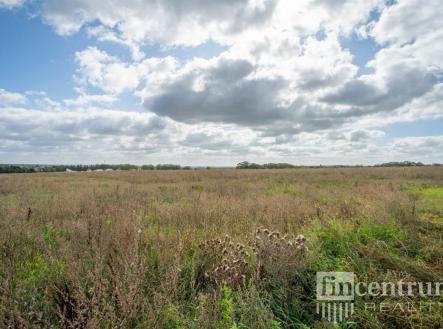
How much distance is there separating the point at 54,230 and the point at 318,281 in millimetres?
5702

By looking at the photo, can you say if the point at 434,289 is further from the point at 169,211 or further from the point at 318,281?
the point at 169,211

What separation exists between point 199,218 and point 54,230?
342 cm

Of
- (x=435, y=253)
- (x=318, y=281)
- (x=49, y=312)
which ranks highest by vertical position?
(x=435, y=253)

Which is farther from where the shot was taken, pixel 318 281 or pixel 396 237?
pixel 396 237

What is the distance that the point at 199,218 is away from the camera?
7289mm

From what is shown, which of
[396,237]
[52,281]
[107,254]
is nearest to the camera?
[52,281]

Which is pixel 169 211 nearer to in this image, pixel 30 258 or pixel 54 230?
pixel 54 230

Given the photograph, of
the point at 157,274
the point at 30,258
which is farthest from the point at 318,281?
the point at 30,258

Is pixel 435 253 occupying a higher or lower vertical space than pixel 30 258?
higher

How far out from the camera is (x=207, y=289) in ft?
12.2

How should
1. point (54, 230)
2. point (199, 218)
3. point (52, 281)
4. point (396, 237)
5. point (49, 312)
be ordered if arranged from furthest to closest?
1. point (199, 218)
2. point (54, 230)
3. point (396, 237)
4. point (52, 281)
5. point (49, 312)

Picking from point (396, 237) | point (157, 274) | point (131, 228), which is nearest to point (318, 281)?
point (396, 237)

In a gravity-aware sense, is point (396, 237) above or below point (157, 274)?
above

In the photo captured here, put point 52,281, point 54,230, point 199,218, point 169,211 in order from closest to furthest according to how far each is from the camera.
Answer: point 52,281
point 54,230
point 199,218
point 169,211
